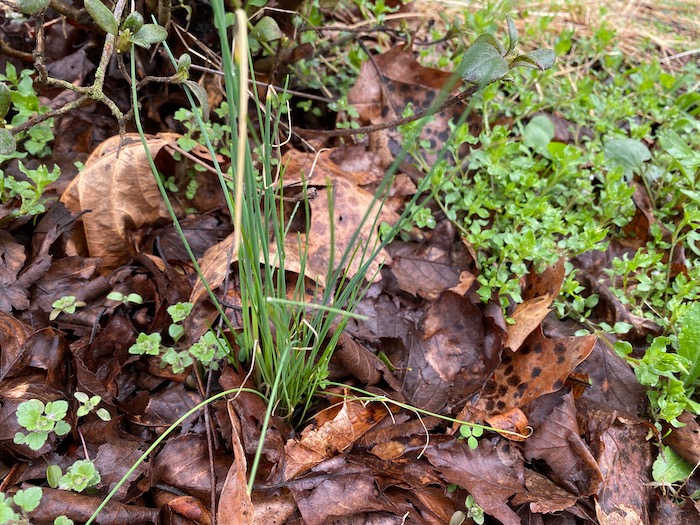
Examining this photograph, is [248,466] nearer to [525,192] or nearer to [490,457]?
[490,457]

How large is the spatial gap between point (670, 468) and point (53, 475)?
1.63 m

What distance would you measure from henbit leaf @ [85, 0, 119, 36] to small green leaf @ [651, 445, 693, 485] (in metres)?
1.89

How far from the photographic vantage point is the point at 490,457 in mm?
1454

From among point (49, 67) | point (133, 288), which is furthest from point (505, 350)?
point (49, 67)

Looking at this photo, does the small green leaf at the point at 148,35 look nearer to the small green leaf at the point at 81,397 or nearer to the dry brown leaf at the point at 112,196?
the dry brown leaf at the point at 112,196

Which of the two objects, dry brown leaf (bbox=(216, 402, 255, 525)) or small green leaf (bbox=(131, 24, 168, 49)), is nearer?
dry brown leaf (bbox=(216, 402, 255, 525))

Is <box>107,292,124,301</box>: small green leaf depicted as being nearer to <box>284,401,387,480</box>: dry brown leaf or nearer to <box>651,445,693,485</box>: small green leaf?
<box>284,401,387,480</box>: dry brown leaf

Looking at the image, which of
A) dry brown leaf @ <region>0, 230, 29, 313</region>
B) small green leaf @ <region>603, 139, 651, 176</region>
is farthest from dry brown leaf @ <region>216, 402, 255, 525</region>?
small green leaf @ <region>603, 139, 651, 176</region>

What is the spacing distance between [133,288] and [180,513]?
0.70 m

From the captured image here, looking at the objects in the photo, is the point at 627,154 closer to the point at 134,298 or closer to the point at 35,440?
the point at 134,298

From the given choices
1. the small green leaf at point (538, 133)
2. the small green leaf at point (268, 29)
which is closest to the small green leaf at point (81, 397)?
the small green leaf at point (268, 29)

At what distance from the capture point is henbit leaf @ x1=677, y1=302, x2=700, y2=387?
1533mm

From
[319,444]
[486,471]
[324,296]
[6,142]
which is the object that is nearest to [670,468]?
[486,471]

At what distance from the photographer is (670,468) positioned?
1.48m
